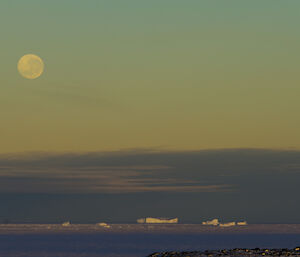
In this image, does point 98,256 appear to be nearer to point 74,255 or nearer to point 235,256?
point 74,255

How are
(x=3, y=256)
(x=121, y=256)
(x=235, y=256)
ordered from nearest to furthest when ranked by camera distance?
(x=235, y=256) < (x=121, y=256) < (x=3, y=256)

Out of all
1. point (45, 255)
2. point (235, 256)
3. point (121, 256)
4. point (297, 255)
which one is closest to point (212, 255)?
point (235, 256)

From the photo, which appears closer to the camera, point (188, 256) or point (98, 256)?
point (188, 256)

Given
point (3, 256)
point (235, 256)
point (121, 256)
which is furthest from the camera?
point (3, 256)

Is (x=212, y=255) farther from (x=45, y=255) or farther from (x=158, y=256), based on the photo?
(x=45, y=255)

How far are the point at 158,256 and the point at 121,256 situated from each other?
7973cm

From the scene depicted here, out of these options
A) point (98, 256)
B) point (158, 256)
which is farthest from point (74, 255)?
point (158, 256)

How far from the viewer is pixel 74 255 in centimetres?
14638

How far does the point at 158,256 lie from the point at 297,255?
1083 cm

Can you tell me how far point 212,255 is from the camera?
192 ft

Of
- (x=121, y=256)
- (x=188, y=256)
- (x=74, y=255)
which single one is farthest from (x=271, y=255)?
(x=74, y=255)

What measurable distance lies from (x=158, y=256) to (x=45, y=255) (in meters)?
94.6

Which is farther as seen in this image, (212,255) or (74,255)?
(74,255)

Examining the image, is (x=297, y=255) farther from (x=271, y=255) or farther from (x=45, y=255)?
(x=45, y=255)
